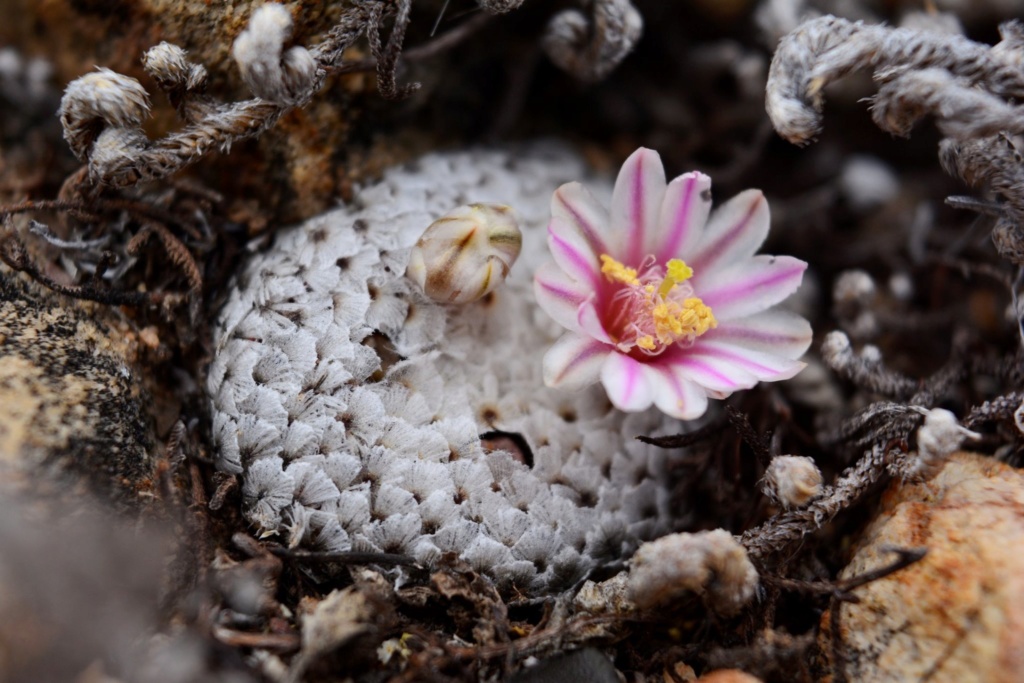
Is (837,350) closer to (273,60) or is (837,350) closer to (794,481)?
(794,481)

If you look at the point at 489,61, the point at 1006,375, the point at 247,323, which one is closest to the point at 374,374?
the point at 247,323

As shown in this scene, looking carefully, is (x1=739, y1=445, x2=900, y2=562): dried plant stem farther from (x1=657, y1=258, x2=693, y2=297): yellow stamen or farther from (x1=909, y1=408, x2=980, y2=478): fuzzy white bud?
(x1=657, y1=258, x2=693, y2=297): yellow stamen

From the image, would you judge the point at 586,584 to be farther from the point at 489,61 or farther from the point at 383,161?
the point at 489,61

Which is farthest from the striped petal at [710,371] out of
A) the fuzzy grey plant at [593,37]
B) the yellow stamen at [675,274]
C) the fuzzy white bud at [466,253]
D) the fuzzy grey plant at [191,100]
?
the fuzzy grey plant at [191,100]

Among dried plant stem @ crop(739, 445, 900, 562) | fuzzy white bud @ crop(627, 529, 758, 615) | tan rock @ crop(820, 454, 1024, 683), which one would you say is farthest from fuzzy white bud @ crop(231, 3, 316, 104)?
tan rock @ crop(820, 454, 1024, 683)

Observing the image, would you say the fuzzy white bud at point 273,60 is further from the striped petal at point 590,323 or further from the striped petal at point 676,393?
the striped petal at point 676,393
